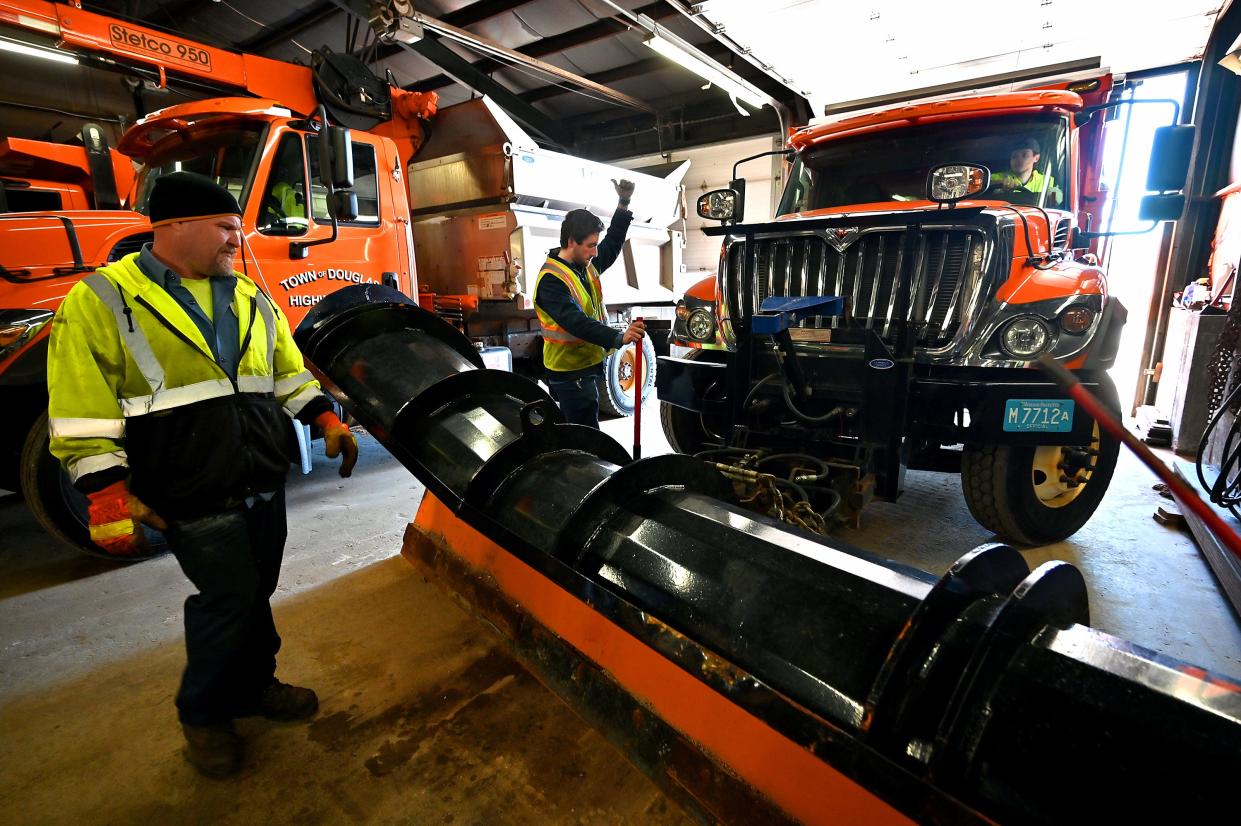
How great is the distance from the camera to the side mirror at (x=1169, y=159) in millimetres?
3188

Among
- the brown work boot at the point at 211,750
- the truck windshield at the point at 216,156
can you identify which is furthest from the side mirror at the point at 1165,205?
the truck windshield at the point at 216,156

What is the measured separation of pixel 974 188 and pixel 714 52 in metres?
8.29

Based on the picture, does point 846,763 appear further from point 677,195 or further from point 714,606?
point 677,195

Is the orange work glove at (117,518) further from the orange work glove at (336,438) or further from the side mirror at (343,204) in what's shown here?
the side mirror at (343,204)

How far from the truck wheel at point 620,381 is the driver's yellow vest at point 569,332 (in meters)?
2.80

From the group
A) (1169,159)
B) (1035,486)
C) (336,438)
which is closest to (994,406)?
(1035,486)

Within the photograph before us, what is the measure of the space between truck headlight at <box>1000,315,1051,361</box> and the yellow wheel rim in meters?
0.66

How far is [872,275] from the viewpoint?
314cm

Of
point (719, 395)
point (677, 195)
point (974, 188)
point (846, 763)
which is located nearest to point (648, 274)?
point (677, 195)

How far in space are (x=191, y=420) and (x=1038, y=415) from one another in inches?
125

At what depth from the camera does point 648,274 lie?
24.8 feet

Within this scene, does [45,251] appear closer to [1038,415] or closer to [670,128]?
[1038,415]

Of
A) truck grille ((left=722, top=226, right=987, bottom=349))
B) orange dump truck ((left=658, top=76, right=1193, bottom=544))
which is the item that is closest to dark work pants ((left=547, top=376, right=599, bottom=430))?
orange dump truck ((left=658, top=76, right=1193, bottom=544))

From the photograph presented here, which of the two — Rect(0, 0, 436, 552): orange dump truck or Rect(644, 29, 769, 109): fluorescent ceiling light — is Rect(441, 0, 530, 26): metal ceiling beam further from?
Rect(0, 0, 436, 552): orange dump truck
